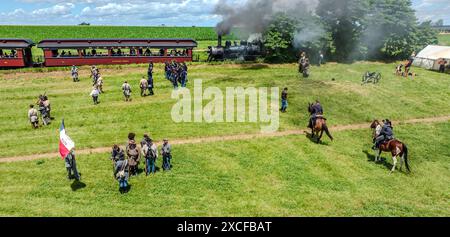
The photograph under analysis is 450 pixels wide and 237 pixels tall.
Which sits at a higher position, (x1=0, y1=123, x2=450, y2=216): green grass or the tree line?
the tree line

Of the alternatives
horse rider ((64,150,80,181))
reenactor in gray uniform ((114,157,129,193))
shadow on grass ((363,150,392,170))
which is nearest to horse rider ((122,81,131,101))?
horse rider ((64,150,80,181))

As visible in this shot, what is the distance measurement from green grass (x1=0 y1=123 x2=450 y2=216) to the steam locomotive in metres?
23.3

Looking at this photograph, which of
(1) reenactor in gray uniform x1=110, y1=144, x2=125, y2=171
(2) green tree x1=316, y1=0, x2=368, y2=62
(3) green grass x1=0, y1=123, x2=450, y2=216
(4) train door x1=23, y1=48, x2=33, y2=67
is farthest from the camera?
(2) green tree x1=316, y1=0, x2=368, y2=62

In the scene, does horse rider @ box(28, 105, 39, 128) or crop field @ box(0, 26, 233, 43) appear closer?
horse rider @ box(28, 105, 39, 128)

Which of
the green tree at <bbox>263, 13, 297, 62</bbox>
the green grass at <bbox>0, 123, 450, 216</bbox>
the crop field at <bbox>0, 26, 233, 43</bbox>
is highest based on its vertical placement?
the crop field at <bbox>0, 26, 233, 43</bbox>

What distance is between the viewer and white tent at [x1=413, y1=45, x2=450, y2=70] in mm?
44822

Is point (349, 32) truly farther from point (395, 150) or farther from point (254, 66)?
point (395, 150)

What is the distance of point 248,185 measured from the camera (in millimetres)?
16969

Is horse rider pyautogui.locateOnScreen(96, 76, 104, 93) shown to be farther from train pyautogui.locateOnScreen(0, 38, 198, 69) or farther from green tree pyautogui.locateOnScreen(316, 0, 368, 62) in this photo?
green tree pyautogui.locateOnScreen(316, 0, 368, 62)

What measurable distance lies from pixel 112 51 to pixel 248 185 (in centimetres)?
2938

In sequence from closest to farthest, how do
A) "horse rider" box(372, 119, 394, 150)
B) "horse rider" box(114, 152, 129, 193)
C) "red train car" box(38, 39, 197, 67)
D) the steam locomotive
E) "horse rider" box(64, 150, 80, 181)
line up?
1. "horse rider" box(114, 152, 129, 193)
2. "horse rider" box(64, 150, 80, 181)
3. "horse rider" box(372, 119, 394, 150)
4. "red train car" box(38, 39, 197, 67)
5. the steam locomotive

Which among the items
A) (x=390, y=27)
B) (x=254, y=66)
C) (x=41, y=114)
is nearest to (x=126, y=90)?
(x=41, y=114)

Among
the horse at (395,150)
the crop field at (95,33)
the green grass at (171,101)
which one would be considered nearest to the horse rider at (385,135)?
the horse at (395,150)

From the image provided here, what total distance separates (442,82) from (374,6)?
14252mm
